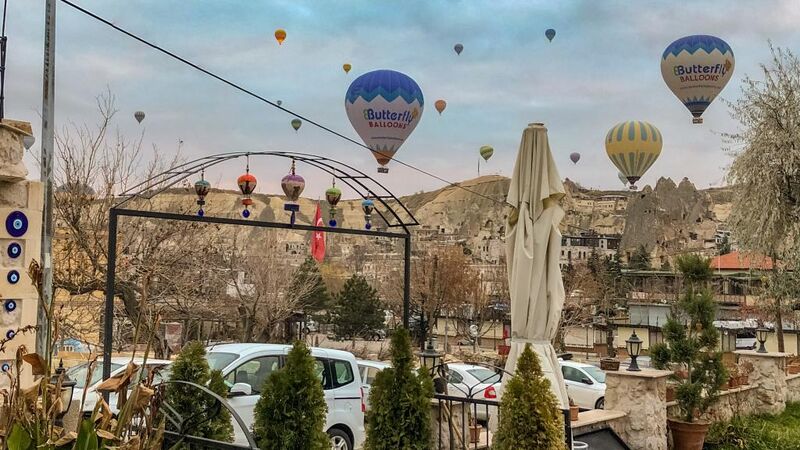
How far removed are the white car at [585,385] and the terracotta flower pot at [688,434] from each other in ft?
14.8

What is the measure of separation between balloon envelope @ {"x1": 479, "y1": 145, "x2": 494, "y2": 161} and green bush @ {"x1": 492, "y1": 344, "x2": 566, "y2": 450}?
25.5 metres

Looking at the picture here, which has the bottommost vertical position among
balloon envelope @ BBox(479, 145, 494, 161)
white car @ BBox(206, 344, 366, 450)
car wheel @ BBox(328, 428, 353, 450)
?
car wheel @ BBox(328, 428, 353, 450)

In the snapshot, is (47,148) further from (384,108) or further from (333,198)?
(384,108)

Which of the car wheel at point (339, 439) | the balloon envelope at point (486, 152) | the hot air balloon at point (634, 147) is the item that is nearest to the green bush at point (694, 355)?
the car wheel at point (339, 439)

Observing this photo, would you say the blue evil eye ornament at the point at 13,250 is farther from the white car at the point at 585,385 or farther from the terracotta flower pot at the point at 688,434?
the white car at the point at 585,385

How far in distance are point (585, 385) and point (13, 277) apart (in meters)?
10.7

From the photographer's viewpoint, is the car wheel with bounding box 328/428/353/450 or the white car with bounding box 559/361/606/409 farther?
the white car with bounding box 559/361/606/409

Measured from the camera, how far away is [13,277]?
5629 mm

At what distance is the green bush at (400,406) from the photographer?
5.00m

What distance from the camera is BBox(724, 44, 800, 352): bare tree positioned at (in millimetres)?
13297

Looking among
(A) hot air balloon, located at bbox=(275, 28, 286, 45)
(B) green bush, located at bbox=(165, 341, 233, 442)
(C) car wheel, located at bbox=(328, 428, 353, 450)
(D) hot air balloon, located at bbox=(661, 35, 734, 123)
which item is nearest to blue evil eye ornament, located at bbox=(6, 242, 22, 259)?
(B) green bush, located at bbox=(165, 341, 233, 442)

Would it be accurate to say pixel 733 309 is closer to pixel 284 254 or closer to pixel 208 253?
pixel 284 254

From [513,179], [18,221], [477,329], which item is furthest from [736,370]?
[477,329]

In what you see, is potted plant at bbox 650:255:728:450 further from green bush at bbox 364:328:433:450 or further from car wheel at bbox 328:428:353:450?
green bush at bbox 364:328:433:450
